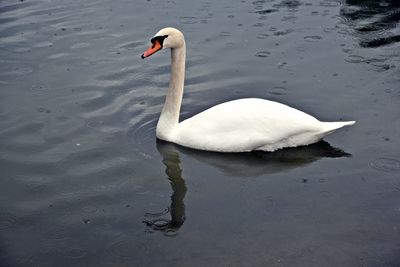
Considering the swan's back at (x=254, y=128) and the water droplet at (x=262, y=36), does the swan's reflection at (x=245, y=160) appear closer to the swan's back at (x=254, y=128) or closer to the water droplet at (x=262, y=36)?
the swan's back at (x=254, y=128)

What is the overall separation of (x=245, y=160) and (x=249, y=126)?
0.39m

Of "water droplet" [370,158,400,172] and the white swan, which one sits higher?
the white swan

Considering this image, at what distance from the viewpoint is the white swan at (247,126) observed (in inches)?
302

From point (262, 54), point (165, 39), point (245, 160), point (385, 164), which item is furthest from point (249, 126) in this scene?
point (262, 54)

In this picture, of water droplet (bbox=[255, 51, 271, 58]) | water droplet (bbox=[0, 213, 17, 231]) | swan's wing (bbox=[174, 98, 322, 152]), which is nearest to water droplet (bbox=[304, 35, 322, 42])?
water droplet (bbox=[255, 51, 271, 58])

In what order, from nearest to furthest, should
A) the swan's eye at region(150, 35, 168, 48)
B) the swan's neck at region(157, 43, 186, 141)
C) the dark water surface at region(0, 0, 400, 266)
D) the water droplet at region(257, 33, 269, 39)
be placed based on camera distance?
the dark water surface at region(0, 0, 400, 266)
the swan's eye at region(150, 35, 168, 48)
the swan's neck at region(157, 43, 186, 141)
the water droplet at region(257, 33, 269, 39)

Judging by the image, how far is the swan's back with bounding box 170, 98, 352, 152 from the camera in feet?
25.2

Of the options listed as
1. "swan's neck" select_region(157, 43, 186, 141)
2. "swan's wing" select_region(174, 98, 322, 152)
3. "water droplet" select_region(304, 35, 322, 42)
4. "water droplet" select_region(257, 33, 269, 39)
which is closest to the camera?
"swan's wing" select_region(174, 98, 322, 152)

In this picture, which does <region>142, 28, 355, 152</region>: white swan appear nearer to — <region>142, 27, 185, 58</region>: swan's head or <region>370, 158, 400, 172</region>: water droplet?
<region>142, 27, 185, 58</region>: swan's head

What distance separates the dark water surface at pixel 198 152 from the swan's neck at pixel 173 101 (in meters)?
0.19

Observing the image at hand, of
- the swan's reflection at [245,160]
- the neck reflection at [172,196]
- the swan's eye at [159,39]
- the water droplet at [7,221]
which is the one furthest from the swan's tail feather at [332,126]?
the water droplet at [7,221]

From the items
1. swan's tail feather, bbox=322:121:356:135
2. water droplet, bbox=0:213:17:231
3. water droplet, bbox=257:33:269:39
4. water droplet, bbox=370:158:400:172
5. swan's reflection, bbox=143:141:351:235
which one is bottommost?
water droplet, bbox=370:158:400:172

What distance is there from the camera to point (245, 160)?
7.75 metres

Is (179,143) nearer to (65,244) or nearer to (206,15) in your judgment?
(65,244)
